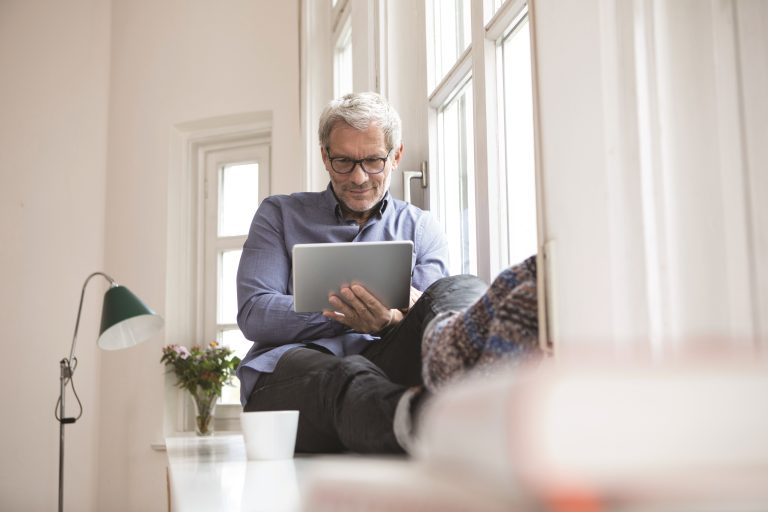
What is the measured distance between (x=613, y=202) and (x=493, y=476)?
76 centimetres

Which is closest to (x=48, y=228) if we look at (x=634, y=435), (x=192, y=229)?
(x=192, y=229)

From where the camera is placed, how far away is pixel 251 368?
1.75 metres

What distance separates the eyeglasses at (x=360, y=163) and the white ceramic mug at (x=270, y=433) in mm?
902

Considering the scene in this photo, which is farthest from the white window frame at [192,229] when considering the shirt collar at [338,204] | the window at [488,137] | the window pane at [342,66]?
the shirt collar at [338,204]

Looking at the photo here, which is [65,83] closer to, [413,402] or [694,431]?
[413,402]

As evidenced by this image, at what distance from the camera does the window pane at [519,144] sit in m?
1.79

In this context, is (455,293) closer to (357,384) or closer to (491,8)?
(357,384)

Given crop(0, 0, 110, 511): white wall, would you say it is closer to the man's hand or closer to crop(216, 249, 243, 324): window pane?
crop(216, 249, 243, 324): window pane

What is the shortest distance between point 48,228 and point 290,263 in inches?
111

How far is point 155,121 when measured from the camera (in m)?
4.41

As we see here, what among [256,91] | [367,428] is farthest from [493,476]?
[256,91]

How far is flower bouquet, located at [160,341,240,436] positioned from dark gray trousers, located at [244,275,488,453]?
7.95 feet

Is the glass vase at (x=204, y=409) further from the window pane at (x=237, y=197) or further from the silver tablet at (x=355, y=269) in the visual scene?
the silver tablet at (x=355, y=269)

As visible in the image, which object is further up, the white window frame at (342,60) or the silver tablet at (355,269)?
the white window frame at (342,60)
